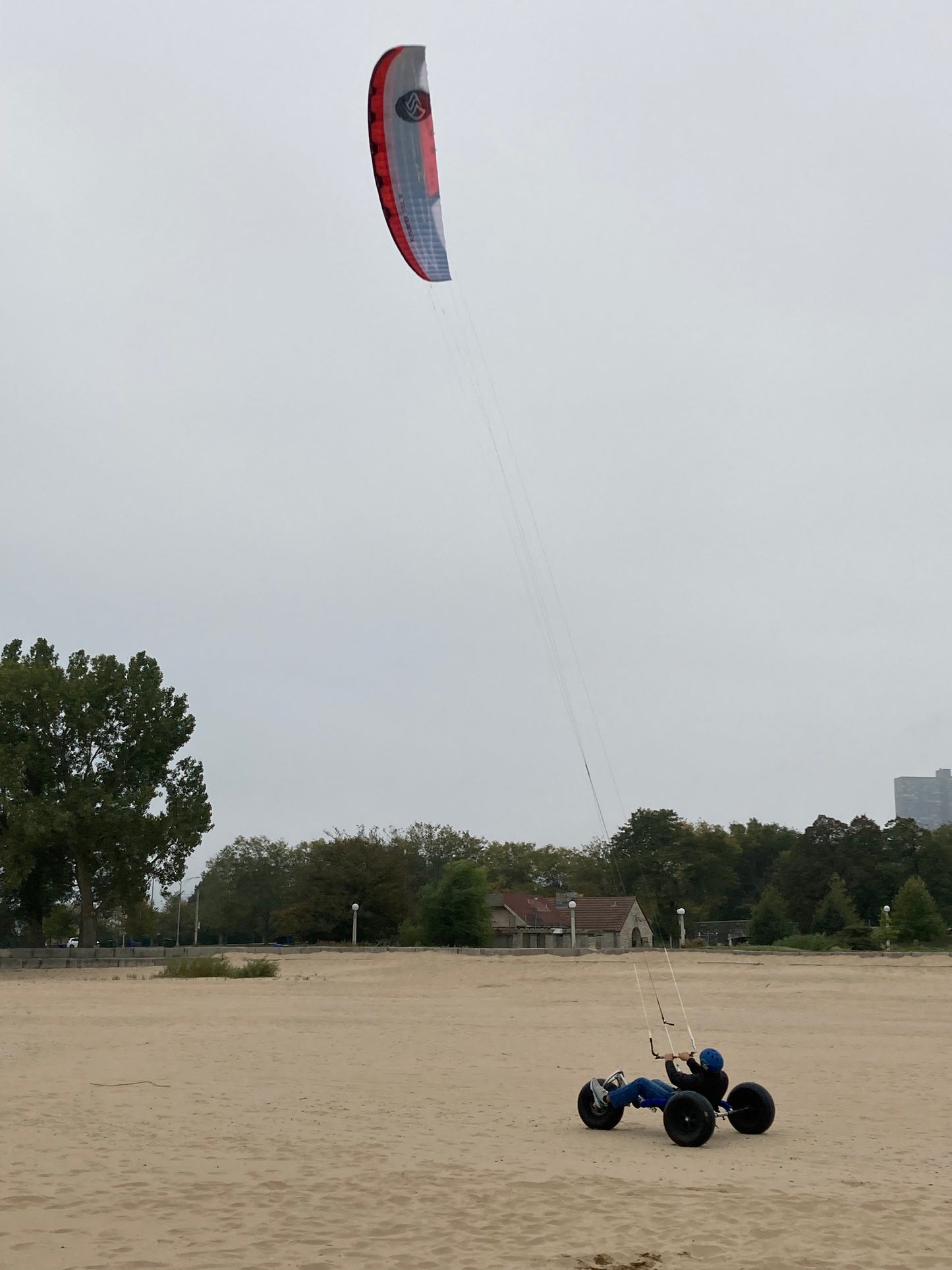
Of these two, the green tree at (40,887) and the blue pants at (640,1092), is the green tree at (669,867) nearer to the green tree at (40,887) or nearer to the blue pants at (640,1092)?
the green tree at (40,887)

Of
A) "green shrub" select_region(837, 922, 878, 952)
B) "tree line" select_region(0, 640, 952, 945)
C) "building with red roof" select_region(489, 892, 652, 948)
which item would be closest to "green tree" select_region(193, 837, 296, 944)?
"tree line" select_region(0, 640, 952, 945)

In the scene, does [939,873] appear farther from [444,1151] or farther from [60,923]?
[444,1151]

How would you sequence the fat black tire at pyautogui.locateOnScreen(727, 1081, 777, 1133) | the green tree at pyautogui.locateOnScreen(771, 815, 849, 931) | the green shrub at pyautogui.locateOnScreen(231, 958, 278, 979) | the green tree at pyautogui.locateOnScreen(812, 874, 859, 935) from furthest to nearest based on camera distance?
the green tree at pyautogui.locateOnScreen(771, 815, 849, 931), the green tree at pyautogui.locateOnScreen(812, 874, 859, 935), the green shrub at pyautogui.locateOnScreen(231, 958, 278, 979), the fat black tire at pyautogui.locateOnScreen(727, 1081, 777, 1133)

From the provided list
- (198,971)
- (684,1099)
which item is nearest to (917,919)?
(198,971)

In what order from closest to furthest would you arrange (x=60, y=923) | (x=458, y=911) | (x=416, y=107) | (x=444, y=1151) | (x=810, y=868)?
(x=444, y=1151) → (x=416, y=107) → (x=458, y=911) → (x=810, y=868) → (x=60, y=923)

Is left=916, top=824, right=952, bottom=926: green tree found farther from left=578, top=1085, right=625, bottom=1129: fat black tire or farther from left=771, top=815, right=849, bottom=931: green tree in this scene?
left=578, top=1085, right=625, bottom=1129: fat black tire

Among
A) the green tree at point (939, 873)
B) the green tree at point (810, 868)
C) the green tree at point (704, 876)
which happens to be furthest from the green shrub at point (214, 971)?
the green tree at point (939, 873)

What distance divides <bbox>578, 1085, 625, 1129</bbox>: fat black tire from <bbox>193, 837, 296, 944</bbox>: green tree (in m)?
74.3

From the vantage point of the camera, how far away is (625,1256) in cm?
612

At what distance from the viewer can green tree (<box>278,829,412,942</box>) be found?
58125 mm

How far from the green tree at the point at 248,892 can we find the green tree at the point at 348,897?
2298cm

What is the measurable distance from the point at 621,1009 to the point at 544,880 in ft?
266

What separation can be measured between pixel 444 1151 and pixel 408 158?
39.6ft

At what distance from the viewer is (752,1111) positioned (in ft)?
31.4
